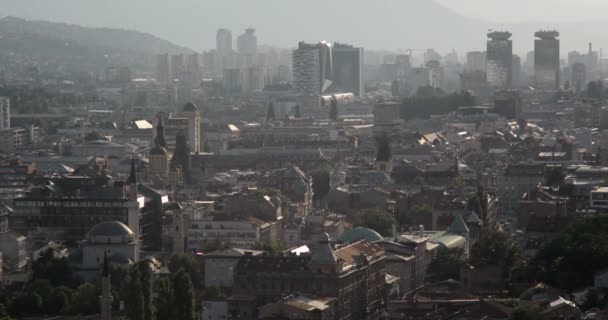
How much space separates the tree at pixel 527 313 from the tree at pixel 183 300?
5.20 metres

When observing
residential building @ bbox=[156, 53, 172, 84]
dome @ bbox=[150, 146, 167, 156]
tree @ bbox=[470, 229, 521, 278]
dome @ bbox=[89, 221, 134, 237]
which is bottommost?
residential building @ bbox=[156, 53, 172, 84]

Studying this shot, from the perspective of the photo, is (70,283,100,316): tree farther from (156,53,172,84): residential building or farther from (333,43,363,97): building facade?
(156,53,172,84): residential building

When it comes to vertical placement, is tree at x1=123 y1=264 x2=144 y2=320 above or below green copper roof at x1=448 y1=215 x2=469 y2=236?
above

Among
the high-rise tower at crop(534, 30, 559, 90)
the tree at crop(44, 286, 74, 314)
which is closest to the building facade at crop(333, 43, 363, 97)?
the high-rise tower at crop(534, 30, 559, 90)

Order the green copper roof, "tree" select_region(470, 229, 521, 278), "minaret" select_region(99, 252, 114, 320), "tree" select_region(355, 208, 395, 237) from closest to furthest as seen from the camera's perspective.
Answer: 1. "minaret" select_region(99, 252, 114, 320)
2. "tree" select_region(470, 229, 521, 278)
3. the green copper roof
4. "tree" select_region(355, 208, 395, 237)

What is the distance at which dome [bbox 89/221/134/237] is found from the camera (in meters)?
46.0

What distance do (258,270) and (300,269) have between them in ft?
2.73

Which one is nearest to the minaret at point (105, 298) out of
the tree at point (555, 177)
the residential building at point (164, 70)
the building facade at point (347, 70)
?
the tree at point (555, 177)

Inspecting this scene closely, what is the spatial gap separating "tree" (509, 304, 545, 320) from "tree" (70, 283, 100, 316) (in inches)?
384

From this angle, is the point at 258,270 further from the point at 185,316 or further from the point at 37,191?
the point at 37,191

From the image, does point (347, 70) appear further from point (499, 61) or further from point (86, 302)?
point (86, 302)

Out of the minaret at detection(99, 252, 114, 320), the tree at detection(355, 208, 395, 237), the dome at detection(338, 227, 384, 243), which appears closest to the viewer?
the minaret at detection(99, 252, 114, 320)

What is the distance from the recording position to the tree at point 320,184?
6538 centimetres

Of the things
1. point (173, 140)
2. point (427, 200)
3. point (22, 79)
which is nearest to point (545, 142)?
point (173, 140)
